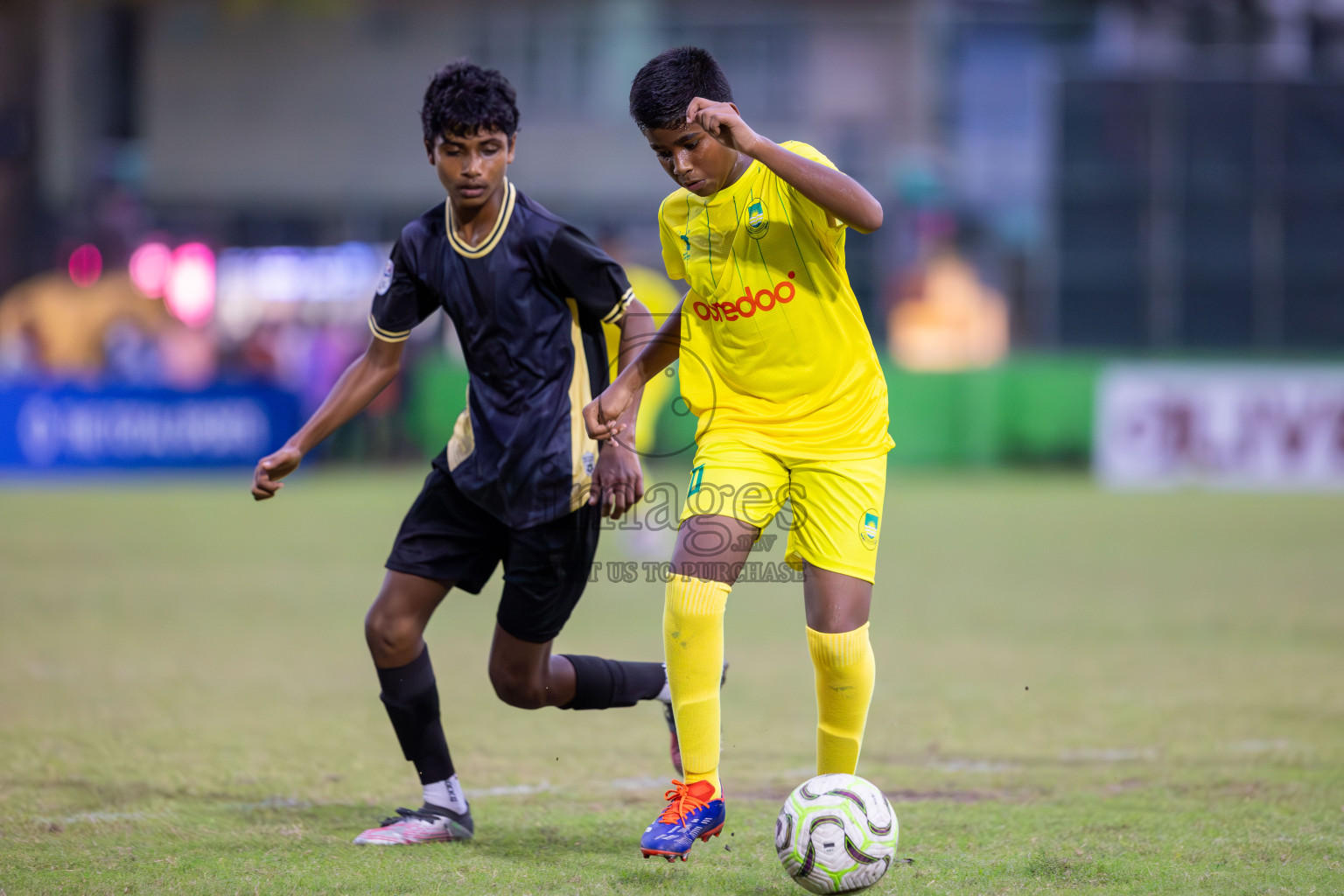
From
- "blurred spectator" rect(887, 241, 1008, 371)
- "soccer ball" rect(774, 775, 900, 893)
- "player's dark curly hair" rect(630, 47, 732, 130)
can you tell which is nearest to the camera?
"soccer ball" rect(774, 775, 900, 893)

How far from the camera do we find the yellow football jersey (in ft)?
12.4

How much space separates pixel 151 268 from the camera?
21.1m

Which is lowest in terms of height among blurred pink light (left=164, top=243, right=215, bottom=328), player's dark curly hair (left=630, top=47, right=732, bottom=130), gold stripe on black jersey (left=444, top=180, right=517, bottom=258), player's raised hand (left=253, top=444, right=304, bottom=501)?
player's raised hand (left=253, top=444, right=304, bottom=501)

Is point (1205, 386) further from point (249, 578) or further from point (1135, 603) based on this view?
point (249, 578)

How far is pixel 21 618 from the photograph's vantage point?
26.1ft

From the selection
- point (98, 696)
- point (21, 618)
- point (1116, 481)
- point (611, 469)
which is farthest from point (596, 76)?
point (611, 469)

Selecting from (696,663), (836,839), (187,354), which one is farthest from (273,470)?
(187,354)

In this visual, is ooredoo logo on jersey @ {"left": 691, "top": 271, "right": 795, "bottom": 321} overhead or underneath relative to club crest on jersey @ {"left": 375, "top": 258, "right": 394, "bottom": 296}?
underneath

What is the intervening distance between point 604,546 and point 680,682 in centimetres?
818

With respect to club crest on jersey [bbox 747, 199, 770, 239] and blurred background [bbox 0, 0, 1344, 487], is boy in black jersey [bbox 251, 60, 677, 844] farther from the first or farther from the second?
blurred background [bbox 0, 0, 1344, 487]

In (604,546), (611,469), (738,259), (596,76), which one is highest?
(596,76)

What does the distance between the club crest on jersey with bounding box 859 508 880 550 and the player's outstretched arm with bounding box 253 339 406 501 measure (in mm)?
1366

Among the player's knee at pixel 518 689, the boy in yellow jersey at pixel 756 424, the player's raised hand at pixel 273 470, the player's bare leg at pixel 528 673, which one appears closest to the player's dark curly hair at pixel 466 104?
the boy in yellow jersey at pixel 756 424

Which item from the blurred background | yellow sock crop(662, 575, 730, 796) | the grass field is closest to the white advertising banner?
the blurred background
